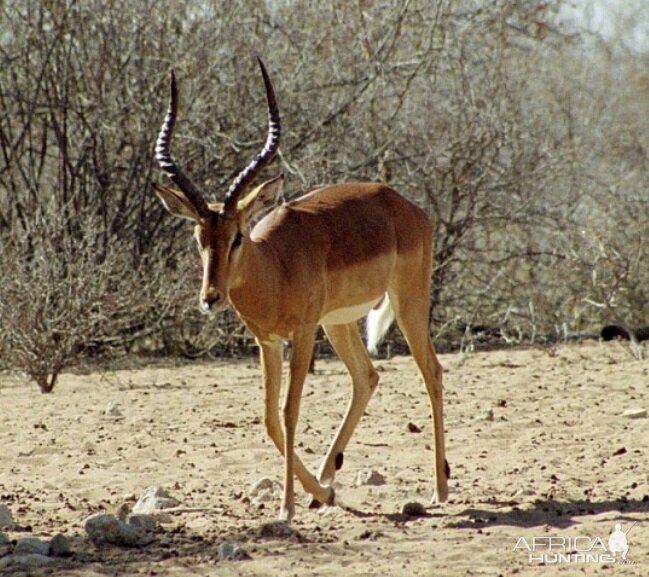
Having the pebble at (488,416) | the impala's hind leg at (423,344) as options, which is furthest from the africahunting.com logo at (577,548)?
the pebble at (488,416)

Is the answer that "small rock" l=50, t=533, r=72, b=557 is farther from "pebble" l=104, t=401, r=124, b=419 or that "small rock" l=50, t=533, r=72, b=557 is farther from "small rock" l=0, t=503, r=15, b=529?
"pebble" l=104, t=401, r=124, b=419

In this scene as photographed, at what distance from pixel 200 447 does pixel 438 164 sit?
21.2 ft

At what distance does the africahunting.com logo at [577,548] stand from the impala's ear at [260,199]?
2.08 metres

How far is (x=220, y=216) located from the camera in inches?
275

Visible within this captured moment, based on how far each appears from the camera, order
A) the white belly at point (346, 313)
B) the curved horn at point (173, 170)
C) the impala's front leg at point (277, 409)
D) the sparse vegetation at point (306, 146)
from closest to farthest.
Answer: the curved horn at point (173, 170) → the impala's front leg at point (277, 409) → the white belly at point (346, 313) → the sparse vegetation at point (306, 146)

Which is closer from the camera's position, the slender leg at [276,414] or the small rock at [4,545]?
the small rock at [4,545]

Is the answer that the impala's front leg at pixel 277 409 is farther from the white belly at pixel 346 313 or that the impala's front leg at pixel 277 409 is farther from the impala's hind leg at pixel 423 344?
the impala's hind leg at pixel 423 344

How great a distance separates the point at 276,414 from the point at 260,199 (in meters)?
1.09

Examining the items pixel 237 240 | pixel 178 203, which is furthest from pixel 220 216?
pixel 178 203

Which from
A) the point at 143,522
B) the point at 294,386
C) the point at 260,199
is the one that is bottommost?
the point at 143,522

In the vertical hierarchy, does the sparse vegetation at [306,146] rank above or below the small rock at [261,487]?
above

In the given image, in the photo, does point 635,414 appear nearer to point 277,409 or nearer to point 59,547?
point 277,409

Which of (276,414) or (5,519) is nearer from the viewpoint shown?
(5,519)

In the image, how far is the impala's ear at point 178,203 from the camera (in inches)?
281
